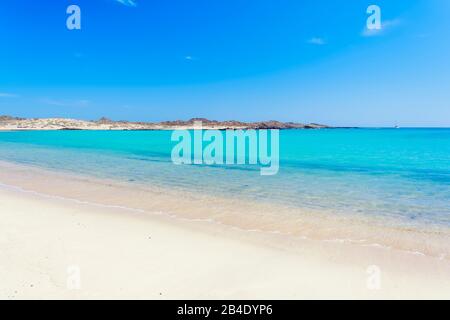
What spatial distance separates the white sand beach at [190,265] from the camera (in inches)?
163

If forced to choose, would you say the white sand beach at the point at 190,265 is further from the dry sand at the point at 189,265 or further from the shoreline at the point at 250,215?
the shoreline at the point at 250,215

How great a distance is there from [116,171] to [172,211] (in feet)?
31.1

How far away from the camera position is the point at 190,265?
16.2 feet

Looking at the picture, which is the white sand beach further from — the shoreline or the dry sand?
the shoreline

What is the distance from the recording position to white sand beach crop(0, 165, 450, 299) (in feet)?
13.6

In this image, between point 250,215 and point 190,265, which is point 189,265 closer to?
point 190,265

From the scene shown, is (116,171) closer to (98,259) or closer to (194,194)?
(194,194)

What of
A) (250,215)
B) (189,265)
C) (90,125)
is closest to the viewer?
(189,265)

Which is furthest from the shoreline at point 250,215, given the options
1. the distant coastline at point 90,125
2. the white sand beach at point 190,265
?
the distant coastline at point 90,125

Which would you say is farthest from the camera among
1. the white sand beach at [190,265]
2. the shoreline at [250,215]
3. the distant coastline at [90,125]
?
the distant coastline at [90,125]

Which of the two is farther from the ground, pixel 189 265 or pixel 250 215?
pixel 250 215

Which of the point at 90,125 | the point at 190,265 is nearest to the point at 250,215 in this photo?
the point at 190,265

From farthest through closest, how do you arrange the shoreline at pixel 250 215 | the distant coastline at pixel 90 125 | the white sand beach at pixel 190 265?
the distant coastline at pixel 90 125, the shoreline at pixel 250 215, the white sand beach at pixel 190 265

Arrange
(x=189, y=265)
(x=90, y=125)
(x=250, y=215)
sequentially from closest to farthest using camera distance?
(x=189, y=265), (x=250, y=215), (x=90, y=125)
